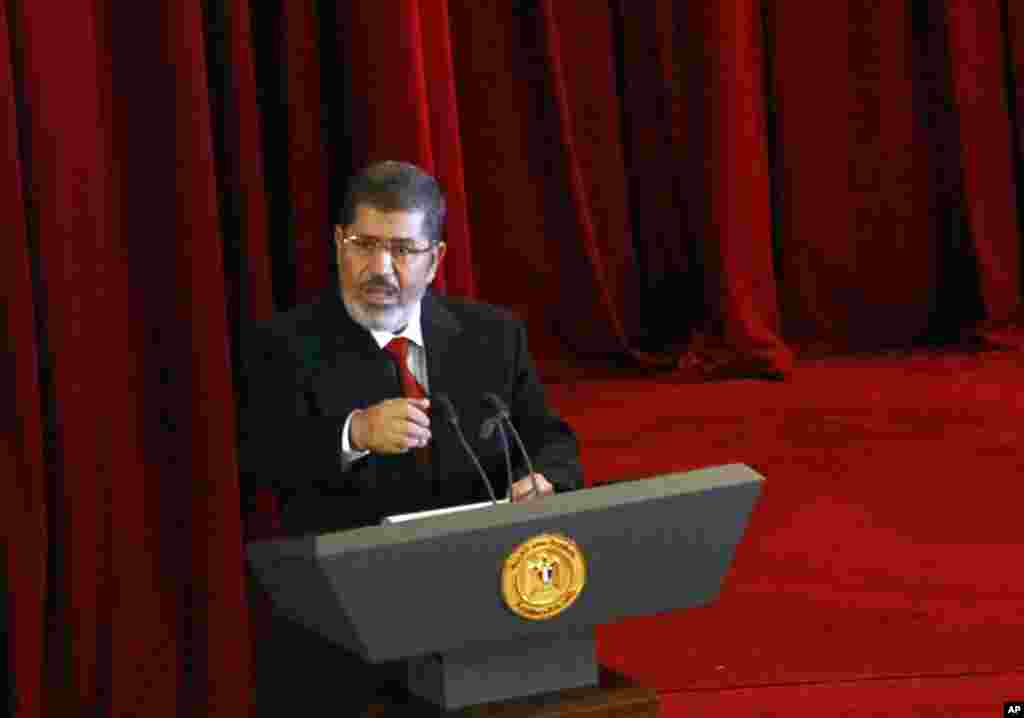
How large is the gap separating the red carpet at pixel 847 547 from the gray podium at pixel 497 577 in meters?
0.06

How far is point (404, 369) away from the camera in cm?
250

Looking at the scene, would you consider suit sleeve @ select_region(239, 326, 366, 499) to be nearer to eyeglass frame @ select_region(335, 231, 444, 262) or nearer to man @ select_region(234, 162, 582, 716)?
man @ select_region(234, 162, 582, 716)

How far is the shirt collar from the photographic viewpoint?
249 centimetres

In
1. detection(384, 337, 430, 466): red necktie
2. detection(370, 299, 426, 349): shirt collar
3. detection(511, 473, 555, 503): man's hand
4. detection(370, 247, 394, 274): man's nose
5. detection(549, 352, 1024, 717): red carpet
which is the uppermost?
detection(370, 247, 394, 274): man's nose

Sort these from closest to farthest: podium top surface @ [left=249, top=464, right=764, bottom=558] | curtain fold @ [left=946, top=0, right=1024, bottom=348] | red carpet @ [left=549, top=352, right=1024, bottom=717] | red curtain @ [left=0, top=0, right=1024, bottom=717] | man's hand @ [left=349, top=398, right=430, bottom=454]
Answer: podium top surface @ [left=249, top=464, right=764, bottom=558]
man's hand @ [left=349, top=398, right=430, bottom=454]
red curtain @ [left=0, top=0, right=1024, bottom=717]
red carpet @ [left=549, top=352, right=1024, bottom=717]
curtain fold @ [left=946, top=0, right=1024, bottom=348]

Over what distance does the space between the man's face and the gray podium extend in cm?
43

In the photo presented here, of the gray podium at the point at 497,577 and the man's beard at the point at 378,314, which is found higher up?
the man's beard at the point at 378,314

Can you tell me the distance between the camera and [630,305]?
553cm

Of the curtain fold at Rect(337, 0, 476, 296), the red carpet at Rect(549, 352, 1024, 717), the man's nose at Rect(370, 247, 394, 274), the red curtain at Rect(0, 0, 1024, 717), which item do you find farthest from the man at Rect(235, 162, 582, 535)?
the red carpet at Rect(549, 352, 1024, 717)

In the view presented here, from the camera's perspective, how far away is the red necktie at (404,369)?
249cm

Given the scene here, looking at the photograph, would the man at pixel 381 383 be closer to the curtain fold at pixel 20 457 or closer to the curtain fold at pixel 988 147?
the curtain fold at pixel 20 457

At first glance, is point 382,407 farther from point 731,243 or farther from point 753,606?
point 731,243

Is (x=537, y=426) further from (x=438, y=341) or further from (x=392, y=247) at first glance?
(x=392, y=247)

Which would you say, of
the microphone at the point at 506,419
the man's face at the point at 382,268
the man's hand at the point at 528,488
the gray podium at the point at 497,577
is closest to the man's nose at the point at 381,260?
the man's face at the point at 382,268
